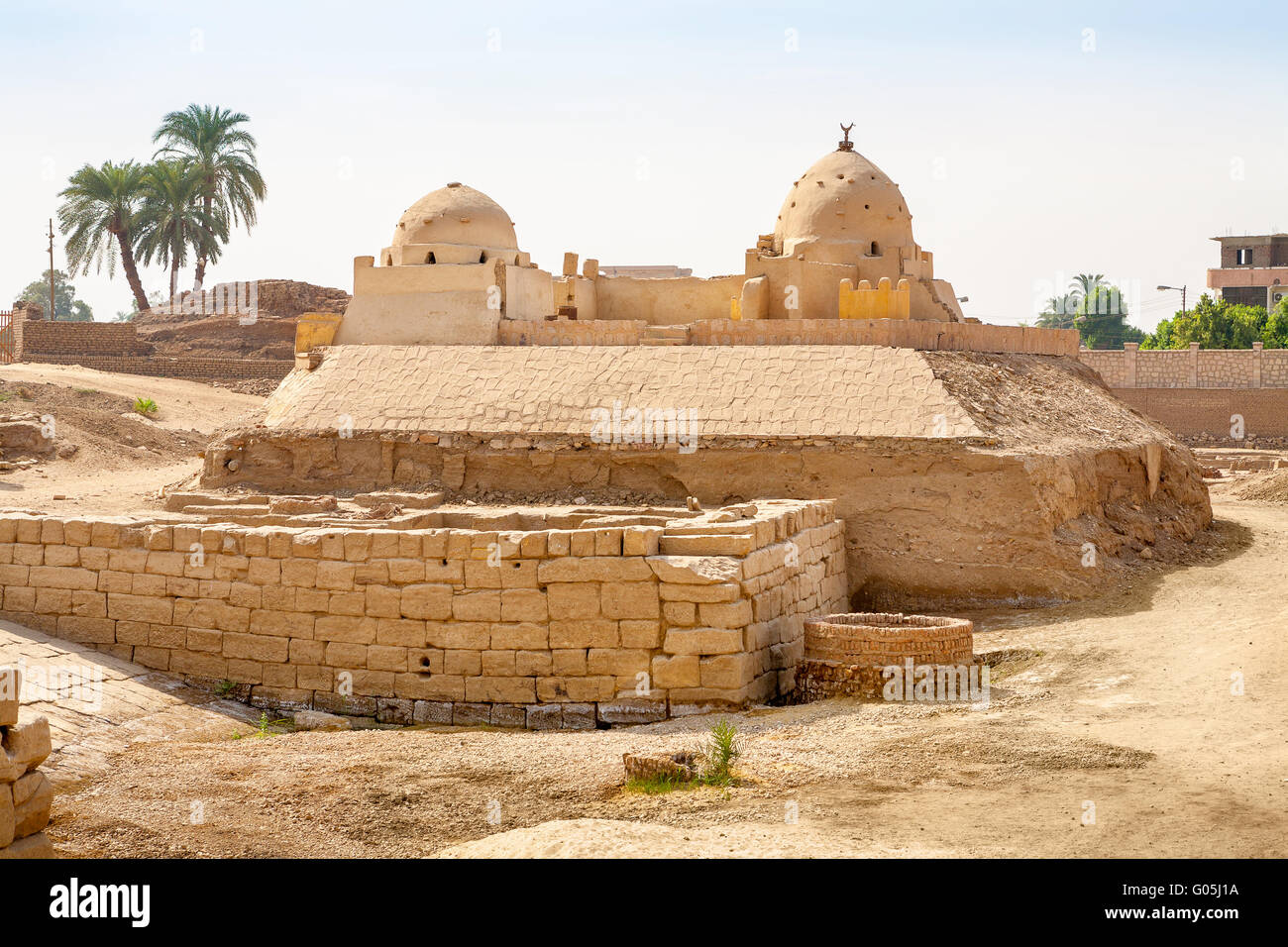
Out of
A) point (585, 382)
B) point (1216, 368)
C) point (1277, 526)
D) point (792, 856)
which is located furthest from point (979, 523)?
point (1216, 368)

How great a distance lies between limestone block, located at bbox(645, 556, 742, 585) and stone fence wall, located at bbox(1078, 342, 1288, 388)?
26.5 metres

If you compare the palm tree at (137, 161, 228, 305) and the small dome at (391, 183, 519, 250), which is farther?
the palm tree at (137, 161, 228, 305)

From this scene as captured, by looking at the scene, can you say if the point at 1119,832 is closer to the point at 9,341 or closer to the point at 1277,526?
the point at 1277,526

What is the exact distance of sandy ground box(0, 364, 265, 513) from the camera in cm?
1659

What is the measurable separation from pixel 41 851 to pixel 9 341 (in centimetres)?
2589

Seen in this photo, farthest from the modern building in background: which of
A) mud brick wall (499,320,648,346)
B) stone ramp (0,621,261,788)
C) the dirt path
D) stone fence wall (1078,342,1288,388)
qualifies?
stone ramp (0,621,261,788)

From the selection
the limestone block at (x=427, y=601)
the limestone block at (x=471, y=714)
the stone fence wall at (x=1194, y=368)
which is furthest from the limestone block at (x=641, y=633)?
the stone fence wall at (x=1194, y=368)

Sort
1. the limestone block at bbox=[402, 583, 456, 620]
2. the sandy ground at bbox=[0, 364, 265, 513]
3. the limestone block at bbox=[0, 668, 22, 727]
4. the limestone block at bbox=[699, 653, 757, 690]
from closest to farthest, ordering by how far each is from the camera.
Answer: the limestone block at bbox=[0, 668, 22, 727], the limestone block at bbox=[699, 653, 757, 690], the limestone block at bbox=[402, 583, 456, 620], the sandy ground at bbox=[0, 364, 265, 513]

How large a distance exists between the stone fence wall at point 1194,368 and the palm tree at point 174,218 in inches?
965

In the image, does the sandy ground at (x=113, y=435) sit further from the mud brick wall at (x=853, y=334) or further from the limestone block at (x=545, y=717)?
the mud brick wall at (x=853, y=334)

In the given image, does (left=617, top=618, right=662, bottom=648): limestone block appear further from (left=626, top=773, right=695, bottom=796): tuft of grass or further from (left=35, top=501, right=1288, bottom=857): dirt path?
(left=626, top=773, right=695, bottom=796): tuft of grass

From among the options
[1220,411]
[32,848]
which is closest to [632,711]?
[32,848]

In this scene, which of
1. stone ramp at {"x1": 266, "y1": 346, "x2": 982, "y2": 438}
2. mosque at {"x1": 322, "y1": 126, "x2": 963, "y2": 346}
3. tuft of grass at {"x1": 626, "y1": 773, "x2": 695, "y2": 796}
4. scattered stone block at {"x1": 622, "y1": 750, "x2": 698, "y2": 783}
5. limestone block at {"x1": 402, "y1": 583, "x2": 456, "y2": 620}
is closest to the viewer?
tuft of grass at {"x1": 626, "y1": 773, "x2": 695, "y2": 796}

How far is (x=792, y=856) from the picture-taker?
5473 millimetres
